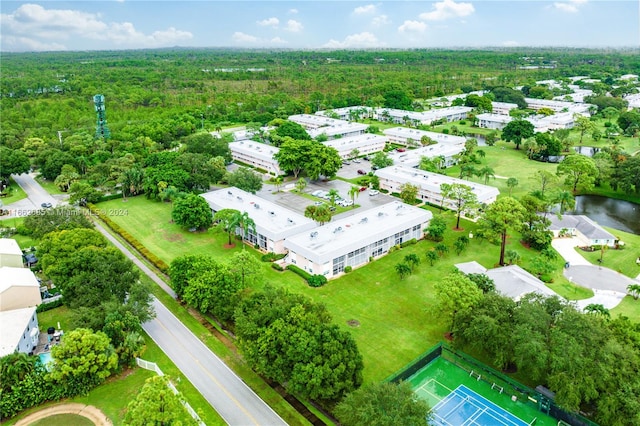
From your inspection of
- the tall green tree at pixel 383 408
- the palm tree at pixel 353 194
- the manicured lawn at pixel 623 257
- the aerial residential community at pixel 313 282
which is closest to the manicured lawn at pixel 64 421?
the aerial residential community at pixel 313 282

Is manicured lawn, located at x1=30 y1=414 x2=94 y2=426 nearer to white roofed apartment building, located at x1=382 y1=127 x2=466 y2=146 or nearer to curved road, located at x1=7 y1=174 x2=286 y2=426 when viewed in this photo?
curved road, located at x1=7 y1=174 x2=286 y2=426

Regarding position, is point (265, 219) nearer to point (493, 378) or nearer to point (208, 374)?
point (208, 374)

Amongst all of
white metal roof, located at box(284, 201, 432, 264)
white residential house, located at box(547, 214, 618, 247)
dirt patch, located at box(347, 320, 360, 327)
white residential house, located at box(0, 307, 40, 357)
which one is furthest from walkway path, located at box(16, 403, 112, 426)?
white residential house, located at box(547, 214, 618, 247)

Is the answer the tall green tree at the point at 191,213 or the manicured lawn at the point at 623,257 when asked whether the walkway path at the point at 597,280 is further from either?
the tall green tree at the point at 191,213

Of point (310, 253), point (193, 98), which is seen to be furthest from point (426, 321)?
Result: point (193, 98)

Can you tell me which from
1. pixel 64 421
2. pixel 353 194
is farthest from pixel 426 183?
pixel 64 421
